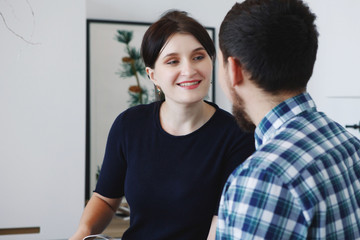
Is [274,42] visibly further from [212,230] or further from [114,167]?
[114,167]

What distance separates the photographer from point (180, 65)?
4.37 ft

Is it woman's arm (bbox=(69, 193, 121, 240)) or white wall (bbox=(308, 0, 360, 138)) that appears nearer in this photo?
woman's arm (bbox=(69, 193, 121, 240))

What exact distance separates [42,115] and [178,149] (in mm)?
1319

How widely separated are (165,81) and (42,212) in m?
1.48

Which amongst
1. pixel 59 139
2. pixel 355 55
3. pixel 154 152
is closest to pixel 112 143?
pixel 154 152

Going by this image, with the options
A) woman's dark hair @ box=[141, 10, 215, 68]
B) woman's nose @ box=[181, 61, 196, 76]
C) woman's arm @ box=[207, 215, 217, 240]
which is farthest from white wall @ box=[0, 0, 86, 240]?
woman's arm @ box=[207, 215, 217, 240]

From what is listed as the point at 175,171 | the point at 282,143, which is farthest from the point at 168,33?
the point at 282,143

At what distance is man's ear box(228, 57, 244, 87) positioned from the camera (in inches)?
34.1

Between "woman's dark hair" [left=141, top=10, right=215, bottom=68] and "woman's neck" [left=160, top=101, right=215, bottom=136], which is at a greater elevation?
"woman's dark hair" [left=141, top=10, right=215, bottom=68]

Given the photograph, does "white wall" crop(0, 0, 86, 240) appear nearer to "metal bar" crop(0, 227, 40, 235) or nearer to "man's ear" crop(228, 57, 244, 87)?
"metal bar" crop(0, 227, 40, 235)

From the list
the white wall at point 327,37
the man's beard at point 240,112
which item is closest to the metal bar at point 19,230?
the white wall at point 327,37

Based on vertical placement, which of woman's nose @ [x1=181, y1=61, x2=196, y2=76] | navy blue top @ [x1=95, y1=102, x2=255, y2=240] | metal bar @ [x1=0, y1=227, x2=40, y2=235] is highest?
woman's nose @ [x1=181, y1=61, x2=196, y2=76]

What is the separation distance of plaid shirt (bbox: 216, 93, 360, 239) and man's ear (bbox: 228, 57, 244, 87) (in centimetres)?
14

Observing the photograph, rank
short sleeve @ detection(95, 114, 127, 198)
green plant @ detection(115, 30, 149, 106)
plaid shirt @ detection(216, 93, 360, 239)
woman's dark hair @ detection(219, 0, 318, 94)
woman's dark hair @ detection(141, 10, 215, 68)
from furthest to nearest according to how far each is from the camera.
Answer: green plant @ detection(115, 30, 149, 106) → short sleeve @ detection(95, 114, 127, 198) → woman's dark hair @ detection(141, 10, 215, 68) → woman's dark hair @ detection(219, 0, 318, 94) → plaid shirt @ detection(216, 93, 360, 239)
